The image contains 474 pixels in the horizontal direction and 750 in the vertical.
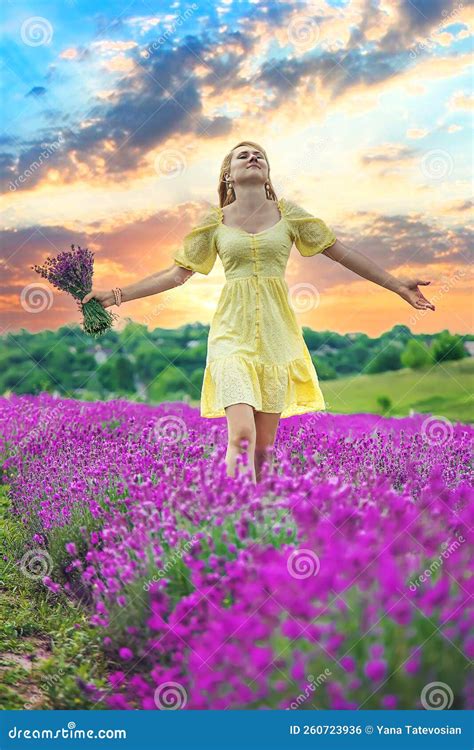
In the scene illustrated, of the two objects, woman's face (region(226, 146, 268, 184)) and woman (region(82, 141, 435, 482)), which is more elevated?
woman's face (region(226, 146, 268, 184))

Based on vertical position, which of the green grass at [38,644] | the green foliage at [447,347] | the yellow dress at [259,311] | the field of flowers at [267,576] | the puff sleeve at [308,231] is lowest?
the green grass at [38,644]

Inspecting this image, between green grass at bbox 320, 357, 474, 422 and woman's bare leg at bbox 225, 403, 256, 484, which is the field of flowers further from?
green grass at bbox 320, 357, 474, 422

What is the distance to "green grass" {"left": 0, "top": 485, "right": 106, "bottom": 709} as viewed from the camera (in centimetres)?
289

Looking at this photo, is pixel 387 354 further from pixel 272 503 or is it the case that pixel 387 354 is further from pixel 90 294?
pixel 272 503

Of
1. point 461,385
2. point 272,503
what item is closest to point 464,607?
point 272,503

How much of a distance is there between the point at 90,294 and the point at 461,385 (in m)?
4.11

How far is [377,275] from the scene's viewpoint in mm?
3752

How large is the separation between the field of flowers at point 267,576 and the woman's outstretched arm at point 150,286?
78 centimetres

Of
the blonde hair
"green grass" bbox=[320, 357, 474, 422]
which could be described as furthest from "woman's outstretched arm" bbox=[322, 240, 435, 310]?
"green grass" bbox=[320, 357, 474, 422]

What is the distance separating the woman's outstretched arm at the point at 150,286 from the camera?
149 inches

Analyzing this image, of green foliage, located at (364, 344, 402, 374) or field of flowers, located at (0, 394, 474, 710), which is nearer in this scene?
field of flowers, located at (0, 394, 474, 710)

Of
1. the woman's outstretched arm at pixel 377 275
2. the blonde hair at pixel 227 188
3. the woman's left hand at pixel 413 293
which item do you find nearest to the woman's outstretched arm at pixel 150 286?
the blonde hair at pixel 227 188

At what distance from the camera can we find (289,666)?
220 cm

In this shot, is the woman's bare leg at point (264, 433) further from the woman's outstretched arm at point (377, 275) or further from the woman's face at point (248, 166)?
the woman's face at point (248, 166)
